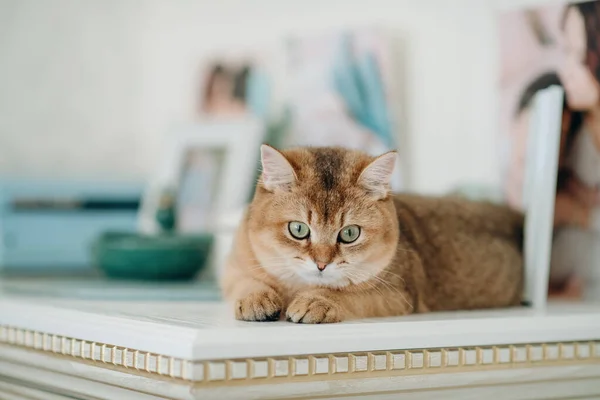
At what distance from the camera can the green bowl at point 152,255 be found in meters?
1.92

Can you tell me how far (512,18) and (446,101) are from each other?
0.26 meters

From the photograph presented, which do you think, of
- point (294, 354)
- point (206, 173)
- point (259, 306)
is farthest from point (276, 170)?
point (206, 173)

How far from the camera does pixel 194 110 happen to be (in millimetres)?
2387

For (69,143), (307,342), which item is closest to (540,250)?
(307,342)

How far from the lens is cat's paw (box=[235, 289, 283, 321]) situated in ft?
3.79

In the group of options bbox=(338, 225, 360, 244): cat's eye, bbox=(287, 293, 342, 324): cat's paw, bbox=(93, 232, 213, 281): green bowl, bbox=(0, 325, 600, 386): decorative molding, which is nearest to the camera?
bbox=(0, 325, 600, 386): decorative molding

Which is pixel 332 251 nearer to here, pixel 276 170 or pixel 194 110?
pixel 276 170

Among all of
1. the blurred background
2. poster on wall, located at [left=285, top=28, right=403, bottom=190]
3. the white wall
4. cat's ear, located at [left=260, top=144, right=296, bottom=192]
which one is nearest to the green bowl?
the blurred background

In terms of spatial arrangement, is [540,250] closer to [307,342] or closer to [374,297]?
[374,297]

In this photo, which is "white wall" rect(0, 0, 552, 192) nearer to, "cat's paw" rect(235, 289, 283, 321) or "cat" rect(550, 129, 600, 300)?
"cat" rect(550, 129, 600, 300)

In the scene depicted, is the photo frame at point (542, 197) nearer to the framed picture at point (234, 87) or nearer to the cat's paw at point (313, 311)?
the cat's paw at point (313, 311)

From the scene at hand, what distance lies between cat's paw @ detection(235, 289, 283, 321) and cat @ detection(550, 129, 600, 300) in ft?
2.33

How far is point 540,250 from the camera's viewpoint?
1516mm

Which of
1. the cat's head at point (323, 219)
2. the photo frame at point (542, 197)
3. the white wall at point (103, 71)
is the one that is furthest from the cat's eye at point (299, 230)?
the white wall at point (103, 71)
